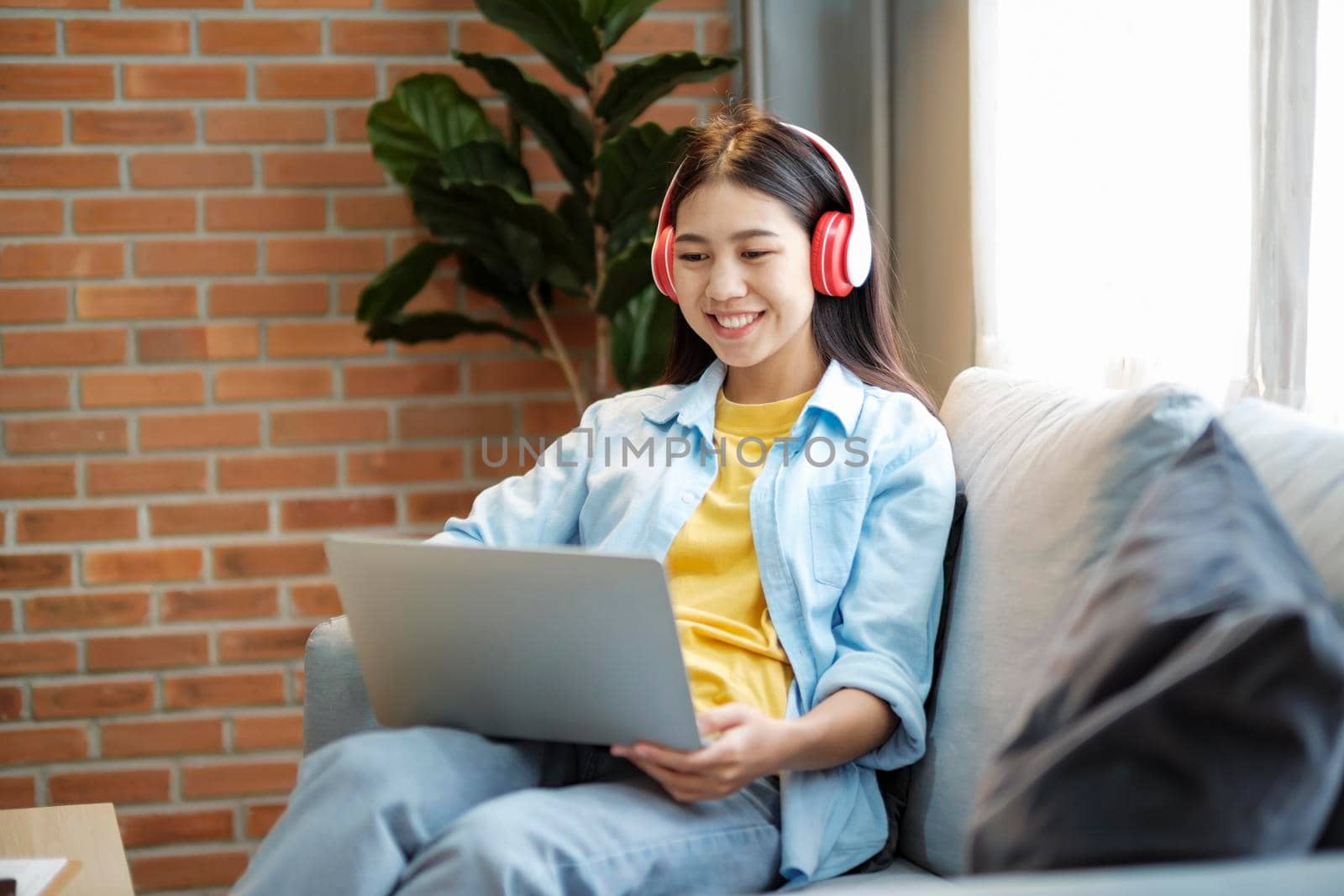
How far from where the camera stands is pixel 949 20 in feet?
7.32

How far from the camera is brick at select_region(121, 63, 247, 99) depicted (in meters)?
2.45

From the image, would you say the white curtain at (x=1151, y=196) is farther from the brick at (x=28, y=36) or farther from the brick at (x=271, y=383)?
the brick at (x=28, y=36)

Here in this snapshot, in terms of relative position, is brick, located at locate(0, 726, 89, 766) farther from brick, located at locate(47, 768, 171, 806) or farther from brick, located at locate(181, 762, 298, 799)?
brick, located at locate(181, 762, 298, 799)

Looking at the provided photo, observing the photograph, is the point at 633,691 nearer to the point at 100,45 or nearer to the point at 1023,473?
the point at 1023,473

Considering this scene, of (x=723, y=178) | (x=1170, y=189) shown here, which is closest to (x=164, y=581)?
(x=723, y=178)

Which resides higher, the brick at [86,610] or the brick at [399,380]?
the brick at [399,380]

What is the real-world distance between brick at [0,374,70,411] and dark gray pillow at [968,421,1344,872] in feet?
7.24

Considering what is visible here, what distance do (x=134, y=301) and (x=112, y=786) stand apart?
0.95 m

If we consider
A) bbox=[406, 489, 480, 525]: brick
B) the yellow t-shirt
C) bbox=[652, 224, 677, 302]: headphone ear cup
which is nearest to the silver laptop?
the yellow t-shirt

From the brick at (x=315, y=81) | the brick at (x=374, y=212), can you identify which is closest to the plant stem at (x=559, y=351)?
the brick at (x=374, y=212)

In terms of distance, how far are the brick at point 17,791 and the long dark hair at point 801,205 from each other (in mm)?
1651

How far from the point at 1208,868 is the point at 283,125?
232 cm

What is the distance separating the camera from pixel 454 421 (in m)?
2.58

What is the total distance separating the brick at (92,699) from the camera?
249 cm
